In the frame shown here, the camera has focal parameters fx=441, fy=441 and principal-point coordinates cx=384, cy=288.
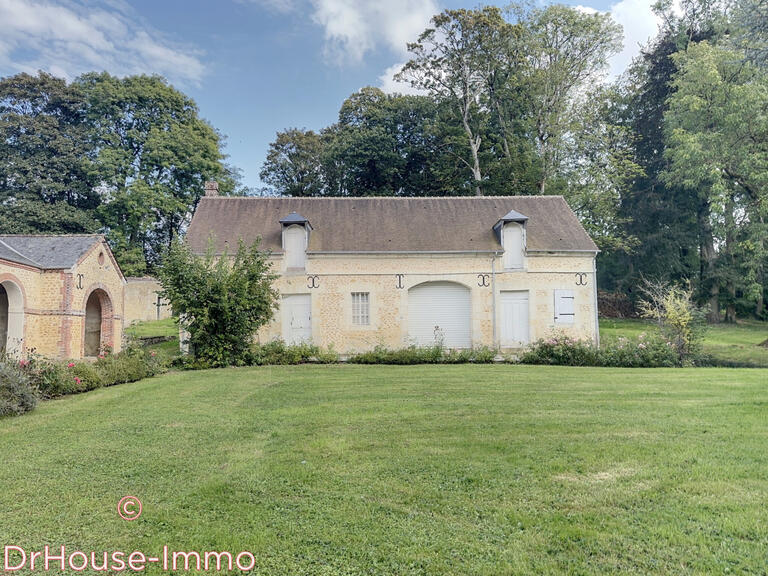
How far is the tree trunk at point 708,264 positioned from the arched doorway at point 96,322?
96.3ft

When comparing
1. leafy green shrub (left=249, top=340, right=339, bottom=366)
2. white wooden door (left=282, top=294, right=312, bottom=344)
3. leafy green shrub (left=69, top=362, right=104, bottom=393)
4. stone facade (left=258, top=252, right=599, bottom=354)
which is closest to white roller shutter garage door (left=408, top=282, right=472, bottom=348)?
stone facade (left=258, top=252, right=599, bottom=354)

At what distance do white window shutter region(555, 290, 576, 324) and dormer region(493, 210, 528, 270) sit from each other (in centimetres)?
171

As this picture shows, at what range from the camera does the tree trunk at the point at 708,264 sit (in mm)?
25453

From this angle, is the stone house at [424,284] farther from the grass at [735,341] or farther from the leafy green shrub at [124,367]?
the leafy green shrub at [124,367]

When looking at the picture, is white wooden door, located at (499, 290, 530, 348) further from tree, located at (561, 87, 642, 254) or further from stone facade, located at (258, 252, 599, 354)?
tree, located at (561, 87, 642, 254)

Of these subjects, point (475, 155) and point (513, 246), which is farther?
point (475, 155)

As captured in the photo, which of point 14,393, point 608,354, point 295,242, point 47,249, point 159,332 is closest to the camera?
point 14,393

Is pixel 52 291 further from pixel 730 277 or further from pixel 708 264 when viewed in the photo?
pixel 708 264

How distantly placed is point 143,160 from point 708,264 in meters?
34.6

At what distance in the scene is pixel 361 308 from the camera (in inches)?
616

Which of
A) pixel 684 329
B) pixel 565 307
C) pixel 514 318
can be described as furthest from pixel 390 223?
pixel 684 329

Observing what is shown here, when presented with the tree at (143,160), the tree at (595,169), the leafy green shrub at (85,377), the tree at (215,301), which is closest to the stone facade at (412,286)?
the tree at (215,301)

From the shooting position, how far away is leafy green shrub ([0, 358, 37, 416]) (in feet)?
22.1

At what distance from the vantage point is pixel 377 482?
12.3 ft
